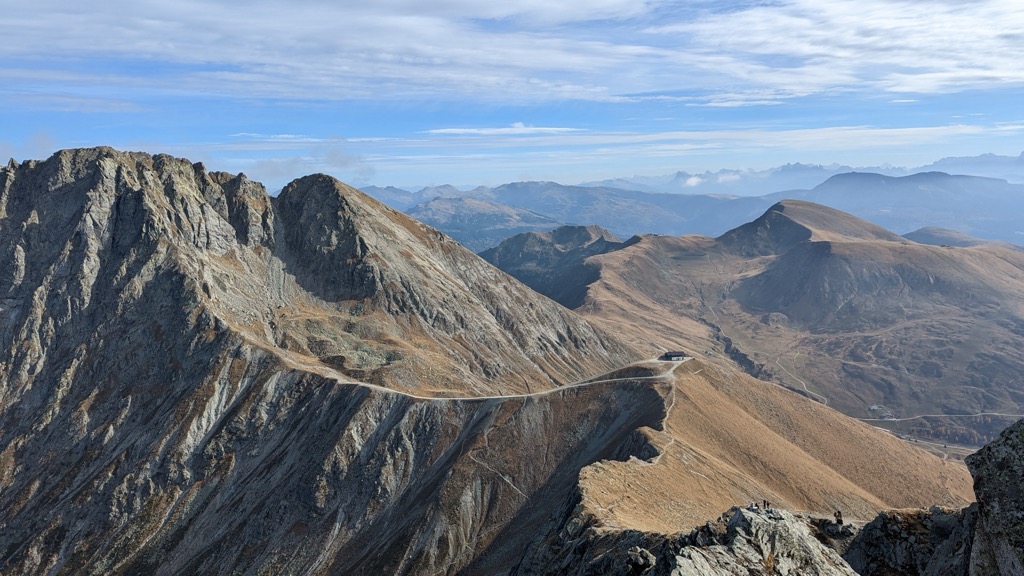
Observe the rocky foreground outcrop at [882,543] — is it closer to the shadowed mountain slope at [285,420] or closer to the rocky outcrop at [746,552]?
the rocky outcrop at [746,552]

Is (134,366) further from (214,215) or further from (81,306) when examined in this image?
(214,215)

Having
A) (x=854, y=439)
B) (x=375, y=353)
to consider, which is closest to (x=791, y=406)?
(x=854, y=439)

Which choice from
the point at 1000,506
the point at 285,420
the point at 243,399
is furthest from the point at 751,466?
the point at 243,399

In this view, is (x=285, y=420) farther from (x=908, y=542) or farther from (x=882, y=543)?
(x=908, y=542)

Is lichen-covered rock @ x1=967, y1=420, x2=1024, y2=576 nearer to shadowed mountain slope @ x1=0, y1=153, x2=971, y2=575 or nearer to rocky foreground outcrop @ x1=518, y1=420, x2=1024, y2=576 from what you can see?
rocky foreground outcrop @ x1=518, y1=420, x2=1024, y2=576

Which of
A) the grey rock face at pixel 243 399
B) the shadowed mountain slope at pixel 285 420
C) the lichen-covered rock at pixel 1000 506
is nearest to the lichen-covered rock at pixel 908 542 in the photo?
the lichen-covered rock at pixel 1000 506

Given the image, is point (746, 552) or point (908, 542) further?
point (908, 542)

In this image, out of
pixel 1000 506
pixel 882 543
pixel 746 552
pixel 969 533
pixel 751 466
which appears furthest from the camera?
pixel 751 466

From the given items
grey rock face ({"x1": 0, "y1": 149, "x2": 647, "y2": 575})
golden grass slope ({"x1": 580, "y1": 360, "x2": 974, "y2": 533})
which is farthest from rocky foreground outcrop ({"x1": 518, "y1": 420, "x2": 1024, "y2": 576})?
Answer: grey rock face ({"x1": 0, "y1": 149, "x2": 647, "y2": 575})
